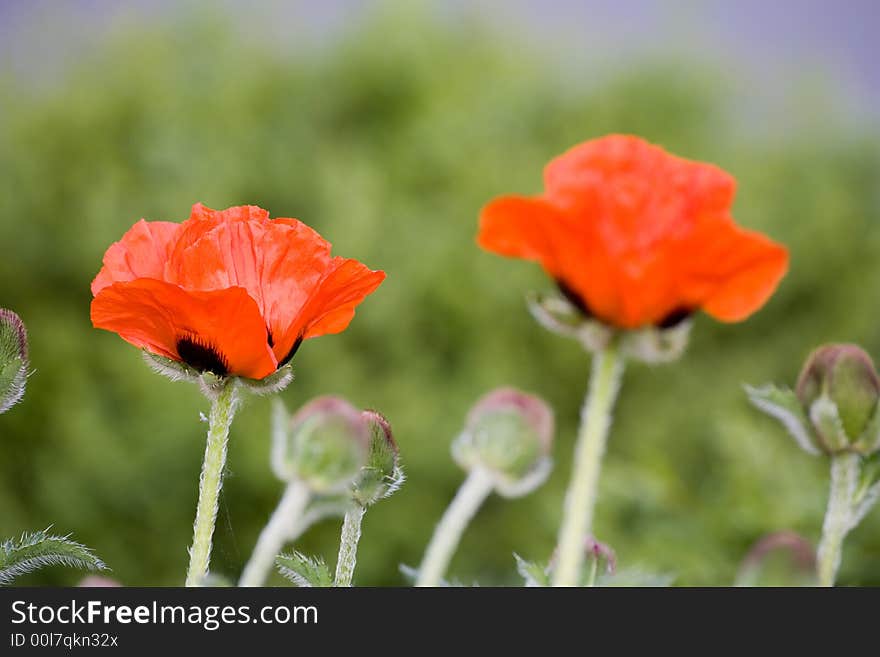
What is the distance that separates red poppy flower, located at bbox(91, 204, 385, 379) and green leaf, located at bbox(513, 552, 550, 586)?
0.08m

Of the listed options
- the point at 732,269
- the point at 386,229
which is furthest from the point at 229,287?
the point at 386,229

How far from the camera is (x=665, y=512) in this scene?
30.0 inches

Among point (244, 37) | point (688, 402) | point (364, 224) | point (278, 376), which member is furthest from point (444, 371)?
point (278, 376)

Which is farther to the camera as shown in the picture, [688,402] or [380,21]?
[380,21]

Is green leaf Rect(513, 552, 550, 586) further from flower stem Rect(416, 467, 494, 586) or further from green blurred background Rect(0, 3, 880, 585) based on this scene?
green blurred background Rect(0, 3, 880, 585)

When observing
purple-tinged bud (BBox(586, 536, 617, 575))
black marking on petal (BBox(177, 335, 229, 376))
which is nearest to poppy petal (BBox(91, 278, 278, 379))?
black marking on petal (BBox(177, 335, 229, 376))

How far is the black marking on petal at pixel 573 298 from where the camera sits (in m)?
0.27

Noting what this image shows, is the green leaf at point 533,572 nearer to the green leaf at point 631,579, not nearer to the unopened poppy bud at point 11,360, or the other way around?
the green leaf at point 631,579

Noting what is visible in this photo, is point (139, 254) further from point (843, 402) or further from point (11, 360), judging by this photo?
point (843, 402)

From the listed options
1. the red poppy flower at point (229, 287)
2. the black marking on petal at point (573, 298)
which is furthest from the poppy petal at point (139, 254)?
the black marking on petal at point (573, 298)

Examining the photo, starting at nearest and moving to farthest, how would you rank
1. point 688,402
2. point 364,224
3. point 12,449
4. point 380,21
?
point 12,449, point 364,224, point 688,402, point 380,21

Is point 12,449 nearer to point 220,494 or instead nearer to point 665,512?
point 665,512

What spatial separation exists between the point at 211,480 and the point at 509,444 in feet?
0.28
